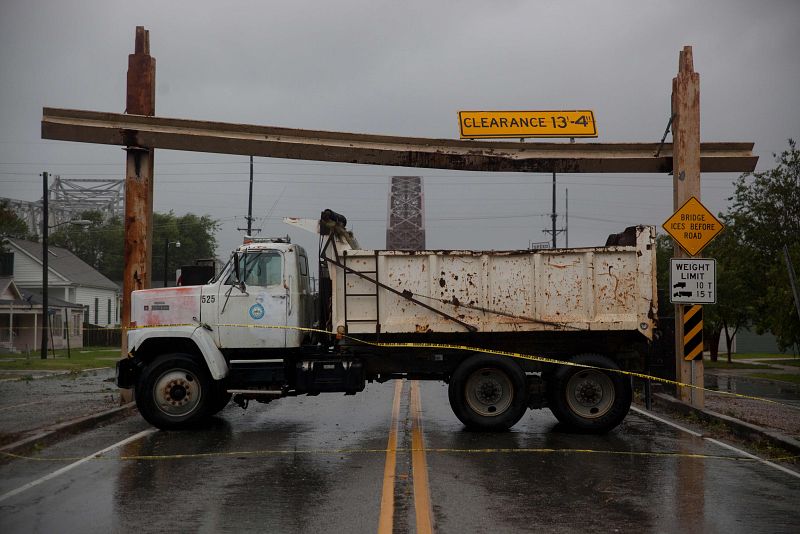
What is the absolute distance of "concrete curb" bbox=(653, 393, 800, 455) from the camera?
11.5 meters

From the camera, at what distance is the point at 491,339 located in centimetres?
1339

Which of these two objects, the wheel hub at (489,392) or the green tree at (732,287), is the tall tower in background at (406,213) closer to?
the green tree at (732,287)

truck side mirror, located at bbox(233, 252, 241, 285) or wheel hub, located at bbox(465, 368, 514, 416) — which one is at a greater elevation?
truck side mirror, located at bbox(233, 252, 241, 285)

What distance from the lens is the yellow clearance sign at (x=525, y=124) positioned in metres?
17.5

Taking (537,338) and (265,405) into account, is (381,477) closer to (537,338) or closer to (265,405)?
(537,338)

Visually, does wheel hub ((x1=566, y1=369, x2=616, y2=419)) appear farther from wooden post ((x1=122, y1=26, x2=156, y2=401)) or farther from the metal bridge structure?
the metal bridge structure

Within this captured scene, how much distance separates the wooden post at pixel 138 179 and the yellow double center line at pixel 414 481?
573 centimetres

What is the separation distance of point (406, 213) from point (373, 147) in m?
34.6

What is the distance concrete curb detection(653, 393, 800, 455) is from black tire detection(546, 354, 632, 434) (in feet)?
5.52

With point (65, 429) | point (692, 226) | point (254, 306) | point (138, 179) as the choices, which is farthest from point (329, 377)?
point (692, 226)

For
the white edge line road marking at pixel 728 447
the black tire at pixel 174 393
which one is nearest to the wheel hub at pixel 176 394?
the black tire at pixel 174 393

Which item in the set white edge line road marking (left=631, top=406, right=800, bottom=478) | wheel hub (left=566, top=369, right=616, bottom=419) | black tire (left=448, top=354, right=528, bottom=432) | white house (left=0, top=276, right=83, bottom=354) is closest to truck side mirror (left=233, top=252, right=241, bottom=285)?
black tire (left=448, top=354, right=528, bottom=432)

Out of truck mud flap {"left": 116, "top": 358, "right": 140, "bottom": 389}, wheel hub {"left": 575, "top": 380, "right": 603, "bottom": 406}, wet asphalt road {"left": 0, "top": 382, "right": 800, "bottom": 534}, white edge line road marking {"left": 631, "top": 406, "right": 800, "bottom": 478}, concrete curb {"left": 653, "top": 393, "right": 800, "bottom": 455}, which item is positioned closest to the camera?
wet asphalt road {"left": 0, "top": 382, "right": 800, "bottom": 534}

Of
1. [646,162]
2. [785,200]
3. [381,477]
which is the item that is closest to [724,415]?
[646,162]
